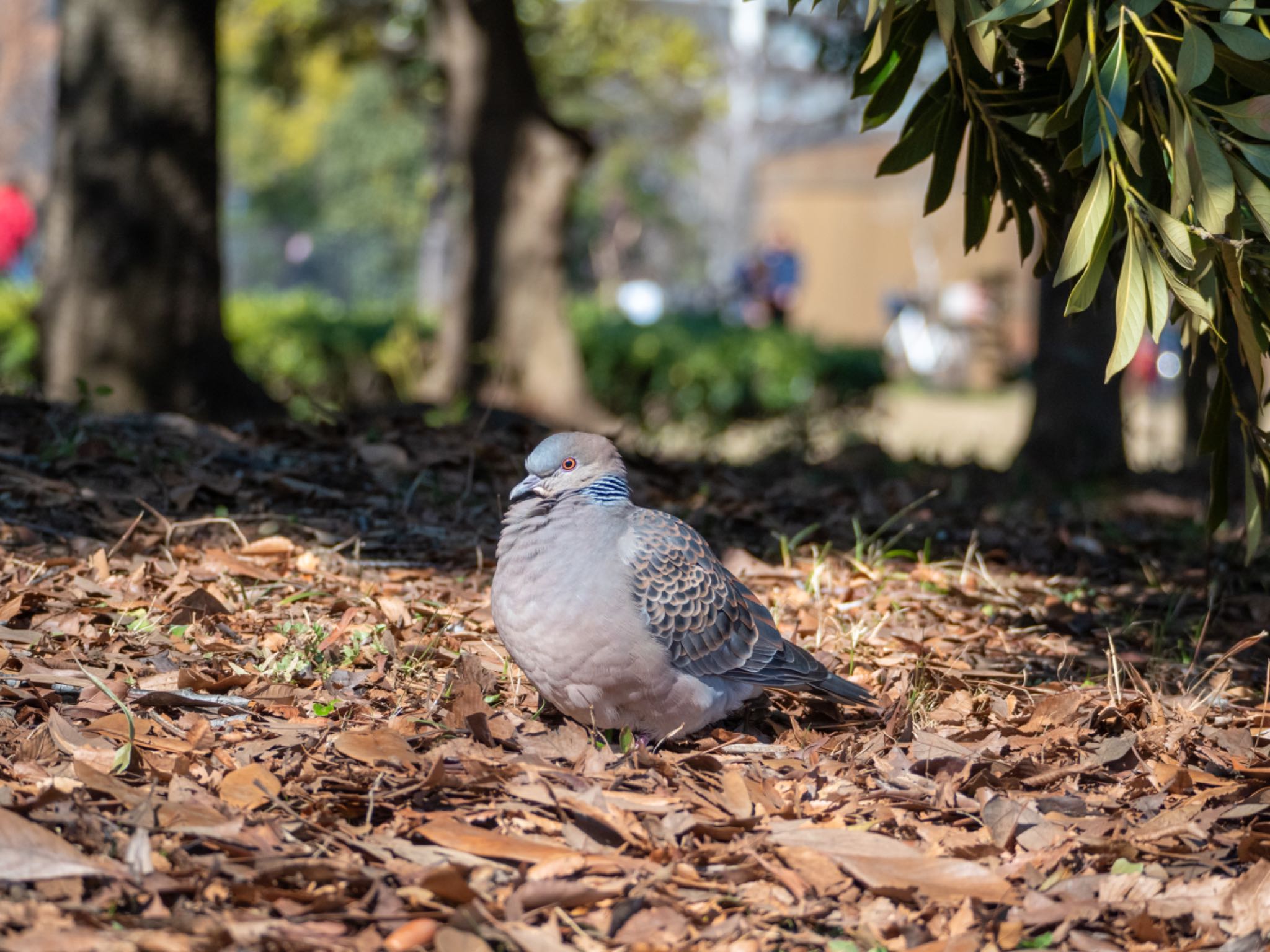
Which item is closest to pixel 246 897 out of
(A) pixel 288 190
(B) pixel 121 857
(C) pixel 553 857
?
(B) pixel 121 857

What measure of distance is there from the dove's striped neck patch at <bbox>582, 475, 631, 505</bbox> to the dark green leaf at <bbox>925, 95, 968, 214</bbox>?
1.17 metres

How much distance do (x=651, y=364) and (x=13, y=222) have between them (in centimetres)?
879

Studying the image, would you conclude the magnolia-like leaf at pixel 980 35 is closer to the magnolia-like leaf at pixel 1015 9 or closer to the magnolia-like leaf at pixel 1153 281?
the magnolia-like leaf at pixel 1015 9

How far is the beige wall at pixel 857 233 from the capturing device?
32.7 meters

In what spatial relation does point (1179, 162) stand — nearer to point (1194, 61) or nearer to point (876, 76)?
point (1194, 61)

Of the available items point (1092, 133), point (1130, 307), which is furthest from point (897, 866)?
point (1092, 133)

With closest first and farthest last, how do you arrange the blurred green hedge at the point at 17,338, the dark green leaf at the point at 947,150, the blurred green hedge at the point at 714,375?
the dark green leaf at the point at 947,150 → the blurred green hedge at the point at 17,338 → the blurred green hedge at the point at 714,375

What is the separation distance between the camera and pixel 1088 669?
3.84 m

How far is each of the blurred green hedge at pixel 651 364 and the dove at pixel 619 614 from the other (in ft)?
30.5

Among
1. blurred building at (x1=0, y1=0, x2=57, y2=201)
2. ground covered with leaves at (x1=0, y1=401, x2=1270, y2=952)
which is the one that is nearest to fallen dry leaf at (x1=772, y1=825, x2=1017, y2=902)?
ground covered with leaves at (x1=0, y1=401, x2=1270, y2=952)

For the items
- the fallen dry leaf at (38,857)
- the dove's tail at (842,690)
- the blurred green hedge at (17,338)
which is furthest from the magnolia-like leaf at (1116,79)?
the blurred green hedge at (17,338)

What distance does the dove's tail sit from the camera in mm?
3217

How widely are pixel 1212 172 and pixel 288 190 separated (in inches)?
1495

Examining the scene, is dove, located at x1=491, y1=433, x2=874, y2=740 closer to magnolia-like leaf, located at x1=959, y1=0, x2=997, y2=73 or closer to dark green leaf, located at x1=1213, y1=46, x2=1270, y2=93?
magnolia-like leaf, located at x1=959, y1=0, x2=997, y2=73
